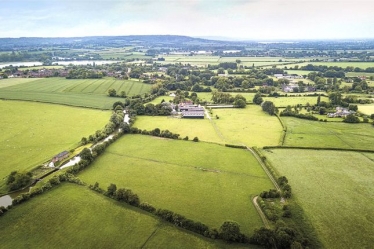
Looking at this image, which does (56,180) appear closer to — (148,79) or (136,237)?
(136,237)

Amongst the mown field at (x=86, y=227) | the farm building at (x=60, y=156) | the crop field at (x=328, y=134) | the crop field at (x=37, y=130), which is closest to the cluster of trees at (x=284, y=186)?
the mown field at (x=86, y=227)

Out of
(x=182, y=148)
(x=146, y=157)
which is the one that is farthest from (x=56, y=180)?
(x=182, y=148)

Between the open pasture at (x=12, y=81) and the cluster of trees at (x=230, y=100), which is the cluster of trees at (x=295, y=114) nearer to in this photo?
the cluster of trees at (x=230, y=100)

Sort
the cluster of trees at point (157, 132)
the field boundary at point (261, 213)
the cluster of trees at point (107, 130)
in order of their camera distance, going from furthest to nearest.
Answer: the cluster of trees at point (157, 132) < the cluster of trees at point (107, 130) < the field boundary at point (261, 213)

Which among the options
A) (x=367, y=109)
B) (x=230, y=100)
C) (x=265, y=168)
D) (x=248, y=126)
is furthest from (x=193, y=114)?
(x=367, y=109)

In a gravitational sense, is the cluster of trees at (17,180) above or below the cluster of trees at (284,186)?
above

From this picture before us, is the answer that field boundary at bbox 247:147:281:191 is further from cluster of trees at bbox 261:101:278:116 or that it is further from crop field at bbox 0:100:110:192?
crop field at bbox 0:100:110:192
